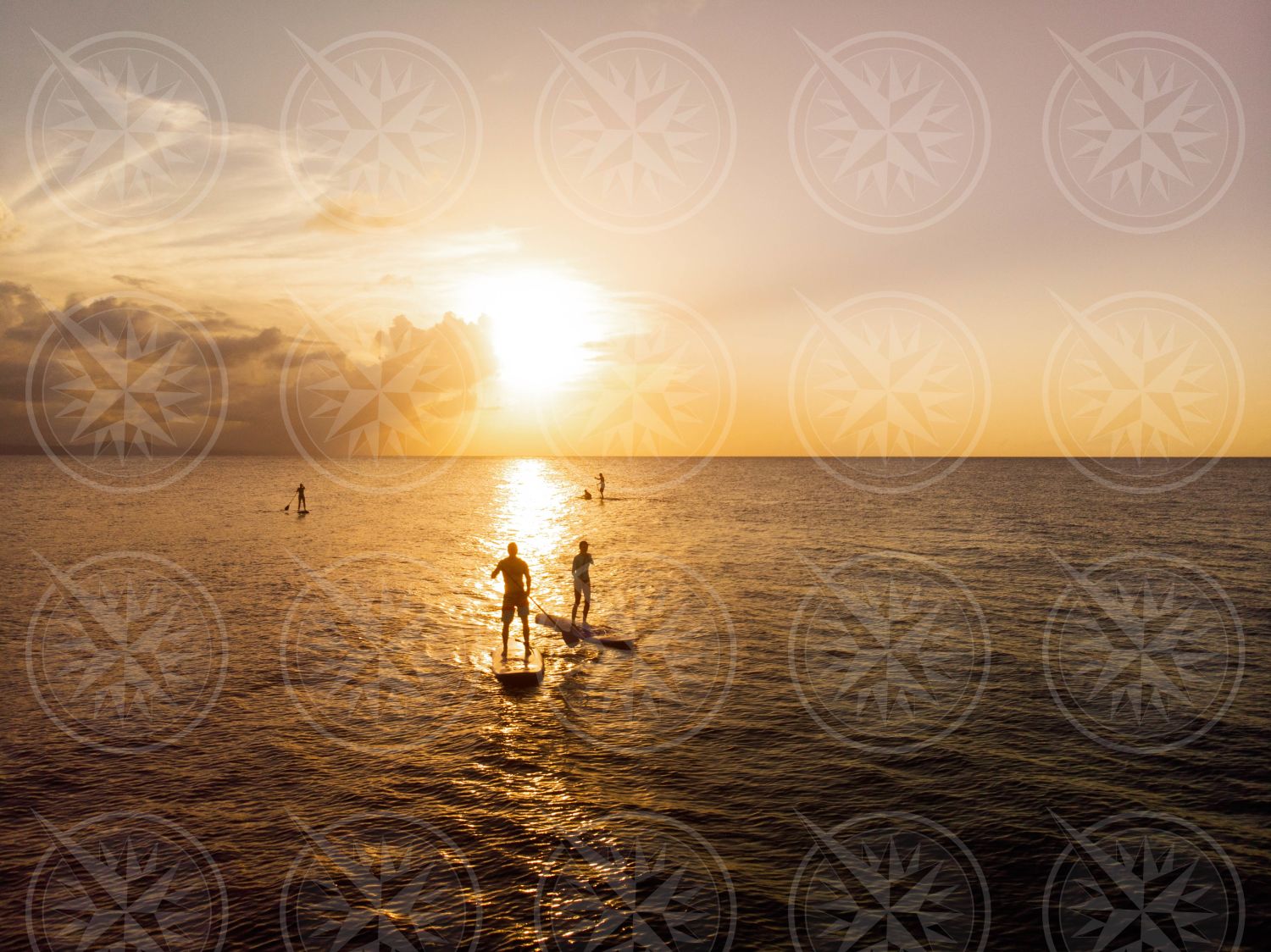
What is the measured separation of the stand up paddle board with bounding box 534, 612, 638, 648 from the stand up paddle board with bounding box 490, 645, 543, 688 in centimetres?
266

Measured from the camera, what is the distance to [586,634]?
2328 cm

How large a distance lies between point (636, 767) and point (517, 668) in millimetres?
6083

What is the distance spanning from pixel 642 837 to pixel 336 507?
78.0m

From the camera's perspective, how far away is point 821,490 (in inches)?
5300

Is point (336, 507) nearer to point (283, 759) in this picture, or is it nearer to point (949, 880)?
point (283, 759)

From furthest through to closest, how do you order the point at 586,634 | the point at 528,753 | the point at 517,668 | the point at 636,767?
the point at 586,634 → the point at 517,668 → the point at 528,753 → the point at 636,767

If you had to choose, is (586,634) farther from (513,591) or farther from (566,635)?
(513,591)

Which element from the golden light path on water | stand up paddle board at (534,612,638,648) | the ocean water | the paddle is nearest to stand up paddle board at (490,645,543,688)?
the golden light path on water

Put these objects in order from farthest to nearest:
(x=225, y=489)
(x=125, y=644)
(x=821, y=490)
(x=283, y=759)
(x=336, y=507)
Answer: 1. (x=821, y=490)
2. (x=225, y=489)
3. (x=336, y=507)
4. (x=125, y=644)
5. (x=283, y=759)

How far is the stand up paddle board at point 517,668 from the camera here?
58.9ft

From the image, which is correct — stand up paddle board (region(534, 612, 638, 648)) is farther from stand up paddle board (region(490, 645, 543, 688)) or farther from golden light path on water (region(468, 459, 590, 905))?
stand up paddle board (region(490, 645, 543, 688))

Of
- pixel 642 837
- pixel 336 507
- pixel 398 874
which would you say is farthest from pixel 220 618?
pixel 336 507

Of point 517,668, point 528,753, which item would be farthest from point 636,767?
point 517,668

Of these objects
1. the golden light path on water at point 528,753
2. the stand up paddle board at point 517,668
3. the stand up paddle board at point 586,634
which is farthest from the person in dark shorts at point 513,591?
the stand up paddle board at point 586,634
